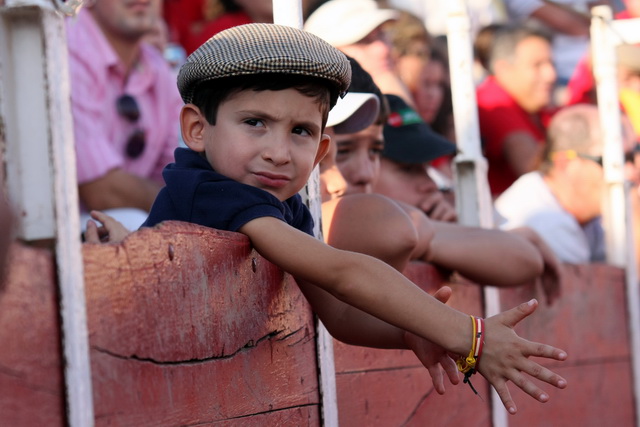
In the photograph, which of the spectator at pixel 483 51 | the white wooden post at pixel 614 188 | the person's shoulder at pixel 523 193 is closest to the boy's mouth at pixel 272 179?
the person's shoulder at pixel 523 193

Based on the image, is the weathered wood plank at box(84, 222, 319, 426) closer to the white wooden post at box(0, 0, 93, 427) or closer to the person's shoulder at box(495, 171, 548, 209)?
the white wooden post at box(0, 0, 93, 427)

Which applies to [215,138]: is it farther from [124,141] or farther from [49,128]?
[124,141]

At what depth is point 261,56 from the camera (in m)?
2.23

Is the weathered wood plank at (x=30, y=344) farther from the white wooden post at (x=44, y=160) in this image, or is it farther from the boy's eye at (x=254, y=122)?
the boy's eye at (x=254, y=122)

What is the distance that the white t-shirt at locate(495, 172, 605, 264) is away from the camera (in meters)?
5.09

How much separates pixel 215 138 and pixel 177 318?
433 mm

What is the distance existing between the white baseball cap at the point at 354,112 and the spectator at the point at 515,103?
2547mm

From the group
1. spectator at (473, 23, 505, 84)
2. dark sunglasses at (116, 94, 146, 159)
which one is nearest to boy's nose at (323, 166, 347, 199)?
dark sunglasses at (116, 94, 146, 159)

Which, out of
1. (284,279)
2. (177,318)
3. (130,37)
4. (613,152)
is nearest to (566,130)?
(613,152)

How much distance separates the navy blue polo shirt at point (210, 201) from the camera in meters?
2.21

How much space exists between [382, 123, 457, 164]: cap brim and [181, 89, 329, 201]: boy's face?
1.71 m

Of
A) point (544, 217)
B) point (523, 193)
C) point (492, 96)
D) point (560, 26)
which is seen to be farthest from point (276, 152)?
point (560, 26)

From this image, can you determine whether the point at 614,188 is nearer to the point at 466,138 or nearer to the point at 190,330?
the point at 466,138

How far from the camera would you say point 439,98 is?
572 cm
